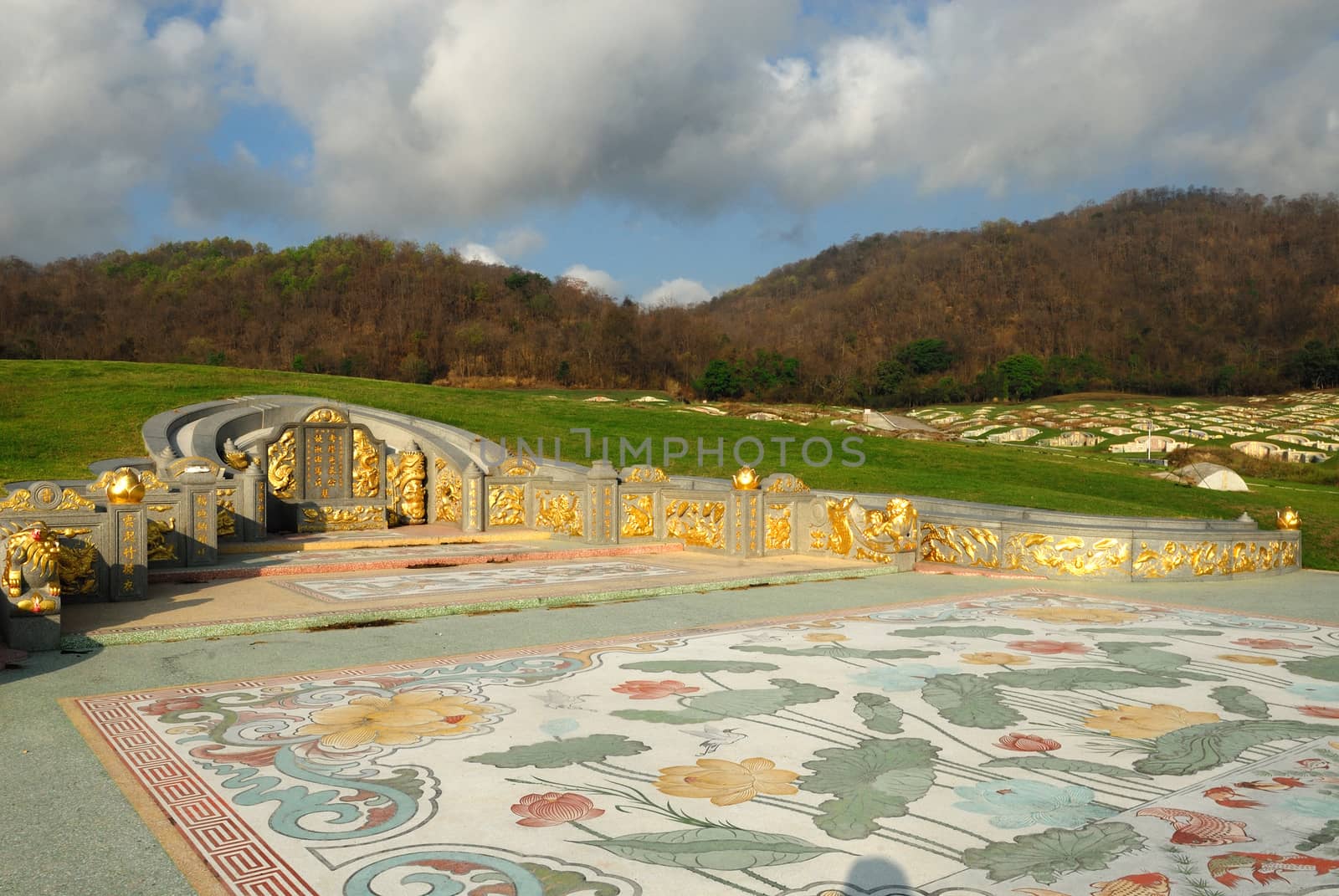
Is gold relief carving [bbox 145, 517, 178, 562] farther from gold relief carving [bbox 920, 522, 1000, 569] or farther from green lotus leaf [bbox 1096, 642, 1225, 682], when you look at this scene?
green lotus leaf [bbox 1096, 642, 1225, 682]

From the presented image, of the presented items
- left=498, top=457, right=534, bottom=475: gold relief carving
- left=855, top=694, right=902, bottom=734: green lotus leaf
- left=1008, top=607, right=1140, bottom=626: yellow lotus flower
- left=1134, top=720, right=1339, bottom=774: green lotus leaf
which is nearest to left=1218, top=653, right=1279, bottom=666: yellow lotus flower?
left=1008, top=607, right=1140, bottom=626: yellow lotus flower

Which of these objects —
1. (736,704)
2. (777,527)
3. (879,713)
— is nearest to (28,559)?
(736,704)

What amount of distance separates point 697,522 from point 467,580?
3.70 meters

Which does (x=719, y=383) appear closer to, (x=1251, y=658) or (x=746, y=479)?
(x=746, y=479)

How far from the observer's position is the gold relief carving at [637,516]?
12.5m

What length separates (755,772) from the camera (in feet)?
12.0

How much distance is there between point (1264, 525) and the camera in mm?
16250

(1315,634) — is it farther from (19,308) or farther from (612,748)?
(19,308)

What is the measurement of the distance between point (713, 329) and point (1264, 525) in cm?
5857

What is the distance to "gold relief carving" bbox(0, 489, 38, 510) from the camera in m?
7.16

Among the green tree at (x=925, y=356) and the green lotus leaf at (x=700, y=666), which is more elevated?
the green tree at (x=925, y=356)

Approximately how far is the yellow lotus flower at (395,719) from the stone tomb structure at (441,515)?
2.64m

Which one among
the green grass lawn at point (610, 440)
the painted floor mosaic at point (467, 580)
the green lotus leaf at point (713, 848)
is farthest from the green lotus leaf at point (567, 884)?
the green grass lawn at point (610, 440)

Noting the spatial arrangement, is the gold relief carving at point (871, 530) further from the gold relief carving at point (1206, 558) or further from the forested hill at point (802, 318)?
the forested hill at point (802, 318)
